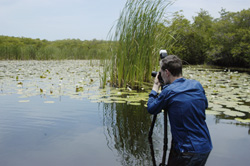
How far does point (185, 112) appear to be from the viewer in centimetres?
193

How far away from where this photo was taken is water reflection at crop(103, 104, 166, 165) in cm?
234

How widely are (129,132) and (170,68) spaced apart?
129cm

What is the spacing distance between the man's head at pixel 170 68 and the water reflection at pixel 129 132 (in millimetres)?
846

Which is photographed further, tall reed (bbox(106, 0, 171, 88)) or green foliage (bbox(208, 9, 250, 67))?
green foliage (bbox(208, 9, 250, 67))

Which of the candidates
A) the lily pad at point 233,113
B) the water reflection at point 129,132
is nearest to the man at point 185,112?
the water reflection at point 129,132

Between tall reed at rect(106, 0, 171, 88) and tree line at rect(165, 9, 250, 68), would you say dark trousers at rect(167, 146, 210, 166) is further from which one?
tree line at rect(165, 9, 250, 68)

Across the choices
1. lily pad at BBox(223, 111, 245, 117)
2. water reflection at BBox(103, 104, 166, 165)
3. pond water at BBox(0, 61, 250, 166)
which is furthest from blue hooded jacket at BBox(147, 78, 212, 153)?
lily pad at BBox(223, 111, 245, 117)

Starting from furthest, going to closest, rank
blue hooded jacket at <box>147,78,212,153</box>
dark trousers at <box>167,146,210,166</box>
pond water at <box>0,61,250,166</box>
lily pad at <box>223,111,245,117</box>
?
1. lily pad at <box>223,111,245,117</box>
2. pond water at <box>0,61,250,166</box>
3. dark trousers at <box>167,146,210,166</box>
4. blue hooded jacket at <box>147,78,212,153</box>

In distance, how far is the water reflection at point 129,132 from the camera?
234 cm

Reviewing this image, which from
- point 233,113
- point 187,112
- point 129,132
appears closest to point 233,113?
point 233,113

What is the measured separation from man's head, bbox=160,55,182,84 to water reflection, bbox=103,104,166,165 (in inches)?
33.3

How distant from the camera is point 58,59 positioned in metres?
20.6

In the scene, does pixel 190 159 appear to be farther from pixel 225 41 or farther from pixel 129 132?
pixel 225 41

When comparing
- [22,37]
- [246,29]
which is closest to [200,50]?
[246,29]
